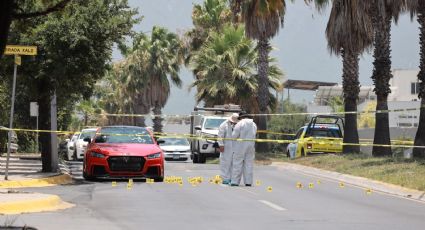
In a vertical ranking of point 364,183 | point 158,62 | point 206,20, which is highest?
point 206,20

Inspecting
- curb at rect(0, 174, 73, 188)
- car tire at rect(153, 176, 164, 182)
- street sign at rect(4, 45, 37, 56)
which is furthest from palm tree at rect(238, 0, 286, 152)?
street sign at rect(4, 45, 37, 56)

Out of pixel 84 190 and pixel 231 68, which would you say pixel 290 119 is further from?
pixel 84 190

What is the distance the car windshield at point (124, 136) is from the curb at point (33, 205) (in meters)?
6.39

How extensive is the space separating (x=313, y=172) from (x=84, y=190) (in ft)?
35.6

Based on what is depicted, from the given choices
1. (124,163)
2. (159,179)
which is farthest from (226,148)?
(124,163)

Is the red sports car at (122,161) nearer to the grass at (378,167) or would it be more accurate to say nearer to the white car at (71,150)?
the grass at (378,167)

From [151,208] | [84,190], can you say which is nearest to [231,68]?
[84,190]

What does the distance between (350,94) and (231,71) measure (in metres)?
11.8

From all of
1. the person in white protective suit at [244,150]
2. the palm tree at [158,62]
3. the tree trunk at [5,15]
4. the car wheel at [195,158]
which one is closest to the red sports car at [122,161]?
the person in white protective suit at [244,150]

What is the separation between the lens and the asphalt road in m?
11.1

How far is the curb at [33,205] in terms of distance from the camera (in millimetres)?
12158

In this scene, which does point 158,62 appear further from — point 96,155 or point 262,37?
point 96,155

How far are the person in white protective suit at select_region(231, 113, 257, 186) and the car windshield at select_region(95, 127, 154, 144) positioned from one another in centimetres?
336

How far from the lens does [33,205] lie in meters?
12.6
